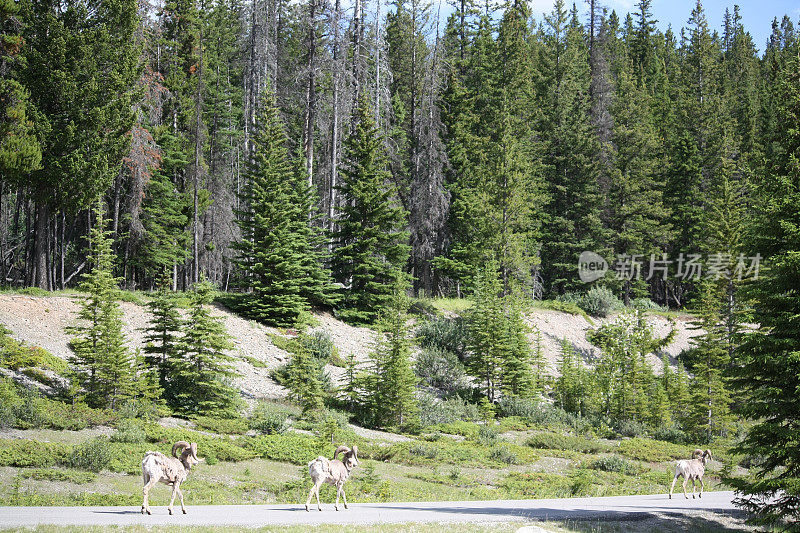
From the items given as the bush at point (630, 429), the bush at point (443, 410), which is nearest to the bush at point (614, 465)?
the bush at point (443, 410)

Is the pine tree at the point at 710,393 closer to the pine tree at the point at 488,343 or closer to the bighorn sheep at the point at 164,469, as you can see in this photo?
the pine tree at the point at 488,343

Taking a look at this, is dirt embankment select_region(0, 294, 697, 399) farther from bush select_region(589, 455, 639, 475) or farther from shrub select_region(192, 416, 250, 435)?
bush select_region(589, 455, 639, 475)

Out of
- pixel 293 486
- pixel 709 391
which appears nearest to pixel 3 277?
pixel 293 486

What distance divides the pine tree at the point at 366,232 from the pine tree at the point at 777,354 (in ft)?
72.5

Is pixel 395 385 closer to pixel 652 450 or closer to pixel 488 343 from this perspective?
pixel 488 343

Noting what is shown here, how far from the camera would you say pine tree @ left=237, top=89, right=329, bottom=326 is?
31.2 meters

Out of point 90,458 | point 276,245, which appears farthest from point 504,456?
point 276,245

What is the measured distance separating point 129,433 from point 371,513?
7757mm

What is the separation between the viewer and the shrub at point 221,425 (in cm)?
1852

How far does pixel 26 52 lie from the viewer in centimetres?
2536

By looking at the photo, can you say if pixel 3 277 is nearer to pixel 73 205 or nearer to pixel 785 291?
pixel 73 205

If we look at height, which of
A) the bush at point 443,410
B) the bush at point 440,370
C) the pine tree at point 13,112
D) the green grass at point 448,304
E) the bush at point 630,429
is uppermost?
the pine tree at point 13,112

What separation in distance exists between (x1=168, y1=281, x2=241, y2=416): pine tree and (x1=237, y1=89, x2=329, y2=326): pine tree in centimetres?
1006

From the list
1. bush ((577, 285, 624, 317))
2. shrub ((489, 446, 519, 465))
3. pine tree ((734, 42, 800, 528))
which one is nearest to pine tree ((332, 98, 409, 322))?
shrub ((489, 446, 519, 465))
